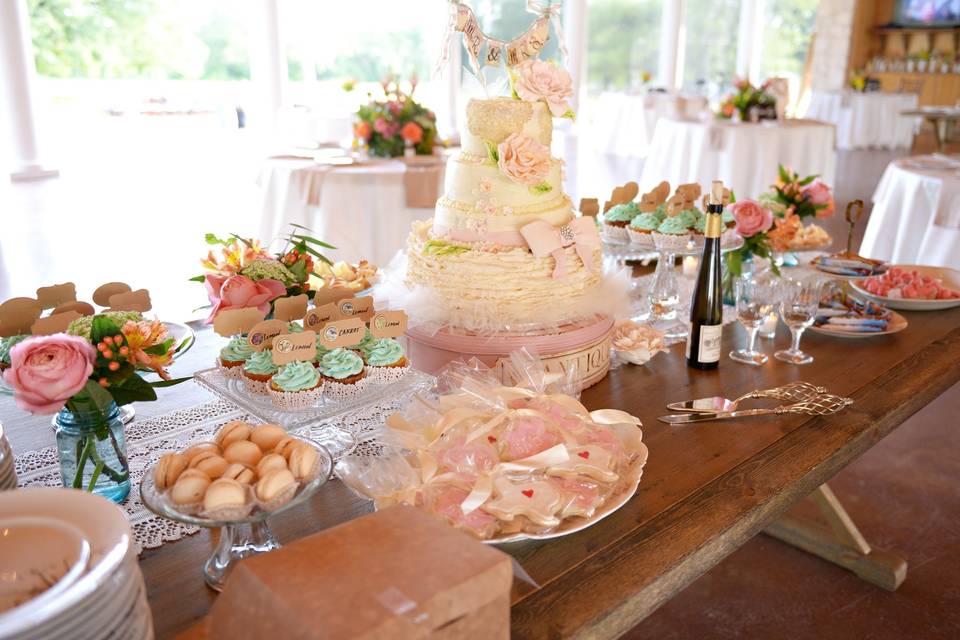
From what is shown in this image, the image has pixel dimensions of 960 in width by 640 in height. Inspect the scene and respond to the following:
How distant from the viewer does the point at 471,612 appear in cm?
73

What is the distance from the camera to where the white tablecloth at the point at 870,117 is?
38.8 feet

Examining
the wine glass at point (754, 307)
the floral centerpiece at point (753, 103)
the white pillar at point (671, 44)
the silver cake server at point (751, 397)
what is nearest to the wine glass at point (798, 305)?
the wine glass at point (754, 307)

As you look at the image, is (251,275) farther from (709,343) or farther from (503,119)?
(709,343)

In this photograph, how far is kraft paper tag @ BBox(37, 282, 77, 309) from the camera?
1285 millimetres

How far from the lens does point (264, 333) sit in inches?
50.8

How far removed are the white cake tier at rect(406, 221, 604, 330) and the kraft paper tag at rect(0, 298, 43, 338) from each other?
2.23ft

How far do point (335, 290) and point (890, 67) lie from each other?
15.9 metres

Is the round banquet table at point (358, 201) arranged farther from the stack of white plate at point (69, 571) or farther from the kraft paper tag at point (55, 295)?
the stack of white plate at point (69, 571)

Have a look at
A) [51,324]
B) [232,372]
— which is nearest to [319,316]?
[232,372]

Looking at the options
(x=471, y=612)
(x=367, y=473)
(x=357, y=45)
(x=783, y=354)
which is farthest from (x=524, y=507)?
(x=357, y=45)

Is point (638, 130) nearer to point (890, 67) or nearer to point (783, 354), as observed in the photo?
point (890, 67)

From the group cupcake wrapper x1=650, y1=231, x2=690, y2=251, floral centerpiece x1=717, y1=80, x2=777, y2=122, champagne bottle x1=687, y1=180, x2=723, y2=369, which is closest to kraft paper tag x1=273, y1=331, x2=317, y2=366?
champagne bottle x1=687, y1=180, x2=723, y2=369

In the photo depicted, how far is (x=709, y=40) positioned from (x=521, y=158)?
50.7ft

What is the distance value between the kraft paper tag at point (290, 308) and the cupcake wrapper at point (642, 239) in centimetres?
100
